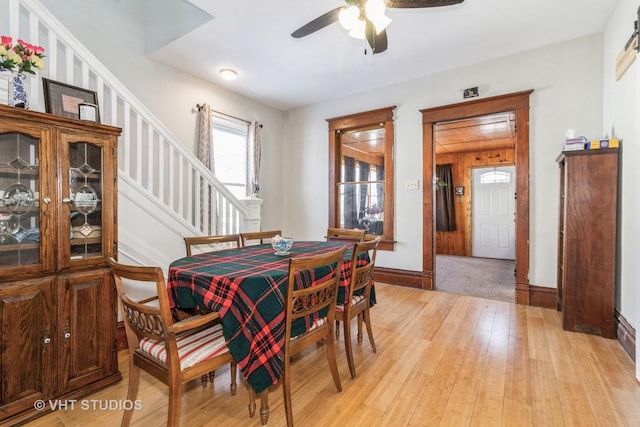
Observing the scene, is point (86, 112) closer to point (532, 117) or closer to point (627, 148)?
point (627, 148)

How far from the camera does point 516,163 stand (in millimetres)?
3461

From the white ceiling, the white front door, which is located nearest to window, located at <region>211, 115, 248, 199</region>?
the white ceiling

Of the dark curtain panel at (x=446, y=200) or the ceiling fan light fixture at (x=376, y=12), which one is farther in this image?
the dark curtain panel at (x=446, y=200)

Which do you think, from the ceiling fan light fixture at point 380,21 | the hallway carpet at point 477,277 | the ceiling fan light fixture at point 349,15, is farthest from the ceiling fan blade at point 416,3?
the hallway carpet at point 477,277

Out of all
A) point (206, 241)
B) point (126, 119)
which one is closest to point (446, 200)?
point (206, 241)

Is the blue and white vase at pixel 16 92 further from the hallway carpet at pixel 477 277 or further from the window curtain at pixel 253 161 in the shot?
the hallway carpet at pixel 477 277

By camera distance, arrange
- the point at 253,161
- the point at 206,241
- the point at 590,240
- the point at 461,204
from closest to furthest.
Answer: the point at 206,241 < the point at 590,240 < the point at 253,161 < the point at 461,204

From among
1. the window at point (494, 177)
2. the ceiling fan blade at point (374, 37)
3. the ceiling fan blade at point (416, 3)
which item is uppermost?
the ceiling fan blade at point (416, 3)

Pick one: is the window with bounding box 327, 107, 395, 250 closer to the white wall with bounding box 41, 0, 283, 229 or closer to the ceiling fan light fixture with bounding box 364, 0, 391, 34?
the white wall with bounding box 41, 0, 283, 229

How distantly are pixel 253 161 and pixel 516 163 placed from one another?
3.49m

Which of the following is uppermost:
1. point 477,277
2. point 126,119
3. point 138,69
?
point 138,69

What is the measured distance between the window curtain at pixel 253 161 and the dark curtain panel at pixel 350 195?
1.38 metres

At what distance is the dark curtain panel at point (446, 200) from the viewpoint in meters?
7.44

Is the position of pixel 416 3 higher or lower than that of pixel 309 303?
higher
